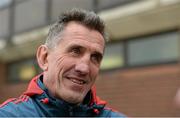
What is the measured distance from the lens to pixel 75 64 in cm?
207

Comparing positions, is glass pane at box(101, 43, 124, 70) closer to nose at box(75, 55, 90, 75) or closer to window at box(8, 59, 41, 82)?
window at box(8, 59, 41, 82)

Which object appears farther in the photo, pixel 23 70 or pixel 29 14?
pixel 23 70

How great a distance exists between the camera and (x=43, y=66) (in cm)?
225

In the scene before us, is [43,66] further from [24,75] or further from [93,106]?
[24,75]

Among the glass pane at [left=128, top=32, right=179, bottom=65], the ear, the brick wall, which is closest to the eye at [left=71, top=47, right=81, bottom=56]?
the ear

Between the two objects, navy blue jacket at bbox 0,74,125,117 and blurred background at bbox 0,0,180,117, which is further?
blurred background at bbox 0,0,180,117

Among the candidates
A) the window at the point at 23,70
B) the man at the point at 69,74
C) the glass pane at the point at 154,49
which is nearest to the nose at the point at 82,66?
the man at the point at 69,74

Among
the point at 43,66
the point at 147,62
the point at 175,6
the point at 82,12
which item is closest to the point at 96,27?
the point at 82,12

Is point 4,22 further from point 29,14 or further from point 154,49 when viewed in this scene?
point 154,49

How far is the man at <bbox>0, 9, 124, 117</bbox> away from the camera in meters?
2.05

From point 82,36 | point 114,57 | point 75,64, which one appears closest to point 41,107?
point 75,64

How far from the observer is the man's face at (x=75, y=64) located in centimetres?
206

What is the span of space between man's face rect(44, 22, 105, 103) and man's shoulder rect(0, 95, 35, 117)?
0.14 meters

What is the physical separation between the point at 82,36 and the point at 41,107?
402mm
